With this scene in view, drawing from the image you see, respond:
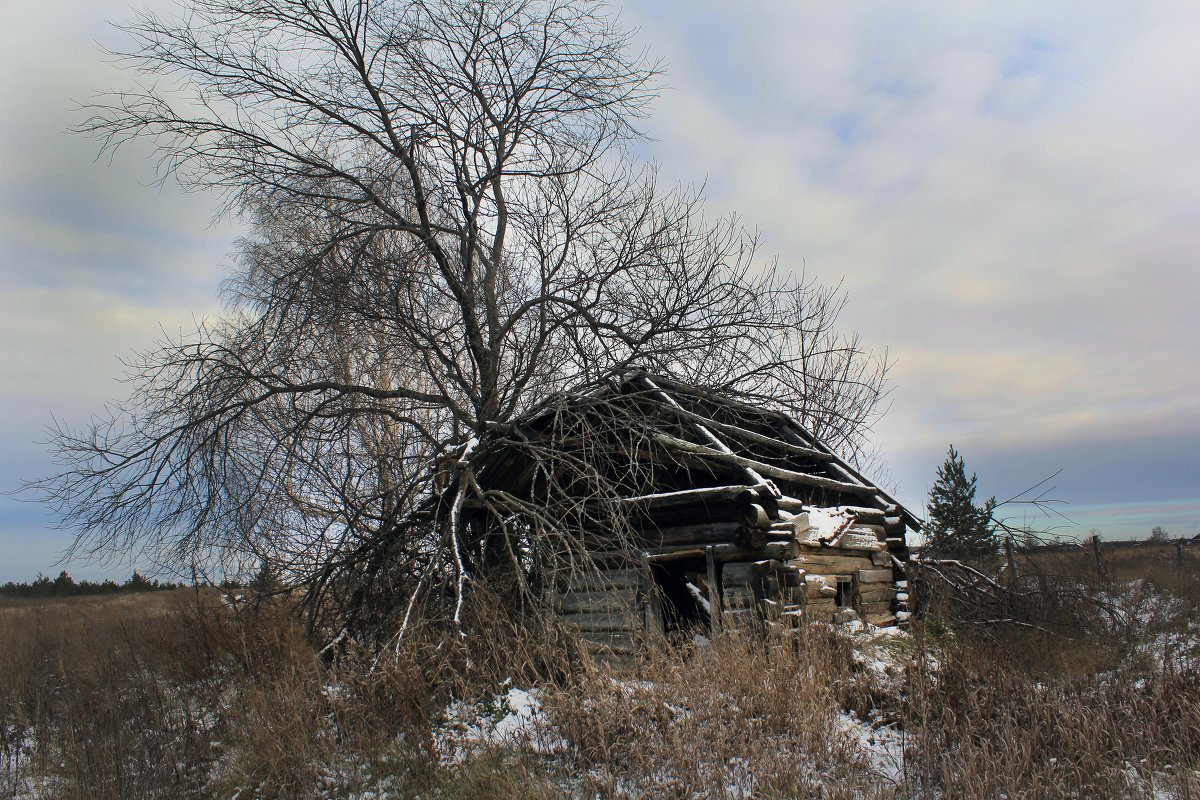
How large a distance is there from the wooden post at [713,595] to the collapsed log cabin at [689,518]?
28 mm

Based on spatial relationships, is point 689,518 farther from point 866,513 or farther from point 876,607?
point 876,607

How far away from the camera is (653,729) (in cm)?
571

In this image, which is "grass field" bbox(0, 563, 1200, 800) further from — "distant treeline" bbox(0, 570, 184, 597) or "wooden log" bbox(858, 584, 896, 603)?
"distant treeline" bbox(0, 570, 184, 597)


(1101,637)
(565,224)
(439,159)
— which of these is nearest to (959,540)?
(1101,637)

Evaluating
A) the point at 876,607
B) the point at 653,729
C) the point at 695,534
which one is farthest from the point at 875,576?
the point at 653,729

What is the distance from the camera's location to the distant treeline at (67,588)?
91.8 ft

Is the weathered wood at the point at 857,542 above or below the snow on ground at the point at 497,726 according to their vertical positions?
above

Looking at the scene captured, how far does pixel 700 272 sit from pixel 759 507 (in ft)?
11.7

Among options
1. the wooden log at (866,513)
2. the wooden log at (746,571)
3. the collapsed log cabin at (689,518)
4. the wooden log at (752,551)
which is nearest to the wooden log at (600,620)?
the collapsed log cabin at (689,518)

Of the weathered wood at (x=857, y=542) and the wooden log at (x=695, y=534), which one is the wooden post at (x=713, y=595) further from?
the weathered wood at (x=857, y=542)

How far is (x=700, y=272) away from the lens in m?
10.4

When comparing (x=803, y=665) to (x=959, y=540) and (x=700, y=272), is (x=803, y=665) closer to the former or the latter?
(x=700, y=272)

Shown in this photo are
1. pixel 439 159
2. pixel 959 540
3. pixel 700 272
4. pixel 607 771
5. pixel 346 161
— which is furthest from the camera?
pixel 959 540

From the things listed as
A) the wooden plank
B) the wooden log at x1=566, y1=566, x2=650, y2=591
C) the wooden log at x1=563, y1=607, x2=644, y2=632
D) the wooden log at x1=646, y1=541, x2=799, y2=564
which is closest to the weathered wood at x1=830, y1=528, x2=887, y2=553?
the wooden plank
